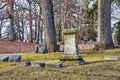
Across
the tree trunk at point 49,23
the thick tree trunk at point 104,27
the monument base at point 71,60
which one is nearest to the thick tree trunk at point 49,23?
the tree trunk at point 49,23

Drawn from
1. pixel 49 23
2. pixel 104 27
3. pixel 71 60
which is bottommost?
pixel 71 60

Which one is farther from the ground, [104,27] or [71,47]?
[104,27]

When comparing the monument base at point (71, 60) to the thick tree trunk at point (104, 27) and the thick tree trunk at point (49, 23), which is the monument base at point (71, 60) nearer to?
the thick tree trunk at point (104, 27)

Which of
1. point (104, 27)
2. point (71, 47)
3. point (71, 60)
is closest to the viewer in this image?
point (71, 60)

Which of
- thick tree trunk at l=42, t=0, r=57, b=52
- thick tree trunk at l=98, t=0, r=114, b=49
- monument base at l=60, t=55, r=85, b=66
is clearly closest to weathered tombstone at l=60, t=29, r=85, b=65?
monument base at l=60, t=55, r=85, b=66

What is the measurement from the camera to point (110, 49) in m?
15.7

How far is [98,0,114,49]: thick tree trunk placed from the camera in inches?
640

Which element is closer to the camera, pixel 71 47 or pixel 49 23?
pixel 71 47

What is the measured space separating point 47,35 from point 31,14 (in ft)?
57.3

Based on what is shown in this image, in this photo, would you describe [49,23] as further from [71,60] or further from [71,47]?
[71,60]

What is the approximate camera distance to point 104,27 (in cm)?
1648

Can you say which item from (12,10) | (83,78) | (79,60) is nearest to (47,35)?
(79,60)

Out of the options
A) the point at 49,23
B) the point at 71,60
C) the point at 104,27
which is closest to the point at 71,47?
the point at 71,60

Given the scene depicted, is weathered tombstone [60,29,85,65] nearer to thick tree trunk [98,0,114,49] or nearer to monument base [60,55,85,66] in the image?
monument base [60,55,85,66]
